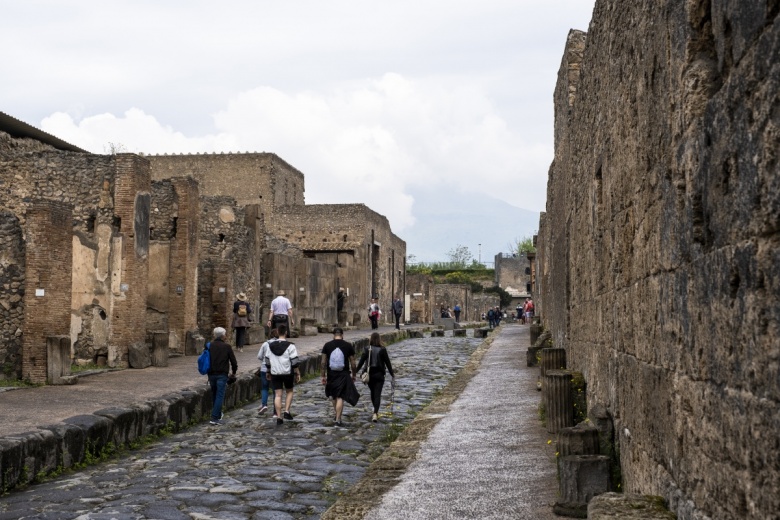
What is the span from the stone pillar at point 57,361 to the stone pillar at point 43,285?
99mm

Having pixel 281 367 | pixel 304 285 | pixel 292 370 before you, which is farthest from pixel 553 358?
pixel 304 285

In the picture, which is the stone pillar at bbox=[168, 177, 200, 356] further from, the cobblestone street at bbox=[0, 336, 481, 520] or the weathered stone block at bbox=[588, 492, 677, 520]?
the weathered stone block at bbox=[588, 492, 677, 520]

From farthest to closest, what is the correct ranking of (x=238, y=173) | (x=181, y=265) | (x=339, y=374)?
1. (x=238, y=173)
2. (x=181, y=265)
3. (x=339, y=374)

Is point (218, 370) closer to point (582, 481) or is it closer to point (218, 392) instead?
point (218, 392)

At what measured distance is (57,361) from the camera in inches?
541

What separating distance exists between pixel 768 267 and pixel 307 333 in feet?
87.4

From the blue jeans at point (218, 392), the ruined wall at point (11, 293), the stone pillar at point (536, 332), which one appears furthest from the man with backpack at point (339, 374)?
the stone pillar at point (536, 332)

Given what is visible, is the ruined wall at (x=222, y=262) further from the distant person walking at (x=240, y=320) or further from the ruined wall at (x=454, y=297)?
the ruined wall at (x=454, y=297)

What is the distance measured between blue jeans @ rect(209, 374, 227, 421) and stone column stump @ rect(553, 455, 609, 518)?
6901 mm

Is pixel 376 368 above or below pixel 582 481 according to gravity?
above

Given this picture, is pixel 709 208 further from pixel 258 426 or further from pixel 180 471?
pixel 258 426

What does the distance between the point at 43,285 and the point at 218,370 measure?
409 cm

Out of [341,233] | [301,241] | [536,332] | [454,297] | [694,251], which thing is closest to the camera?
[694,251]

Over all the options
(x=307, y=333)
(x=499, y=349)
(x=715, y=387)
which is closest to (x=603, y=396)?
(x=715, y=387)
